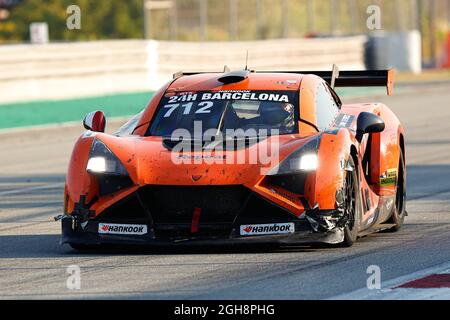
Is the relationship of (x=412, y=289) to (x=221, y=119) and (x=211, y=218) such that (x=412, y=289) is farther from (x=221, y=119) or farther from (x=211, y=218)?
(x=221, y=119)

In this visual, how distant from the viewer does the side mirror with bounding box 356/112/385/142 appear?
10.0 meters

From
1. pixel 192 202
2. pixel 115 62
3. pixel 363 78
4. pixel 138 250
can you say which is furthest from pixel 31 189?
pixel 115 62

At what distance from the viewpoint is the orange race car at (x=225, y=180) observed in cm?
910

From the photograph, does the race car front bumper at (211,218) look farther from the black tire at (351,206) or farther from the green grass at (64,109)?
the green grass at (64,109)

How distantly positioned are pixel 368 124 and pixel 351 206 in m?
0.81

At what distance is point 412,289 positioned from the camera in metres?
7.60

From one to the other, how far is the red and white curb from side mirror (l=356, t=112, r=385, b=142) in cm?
195

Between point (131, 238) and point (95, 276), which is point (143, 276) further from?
point (131, 238)

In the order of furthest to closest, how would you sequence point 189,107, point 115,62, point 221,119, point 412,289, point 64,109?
point 115,62, point 64,109, point 189,107, point 221,119, point 412,289

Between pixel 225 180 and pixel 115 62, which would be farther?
pixel 115 62

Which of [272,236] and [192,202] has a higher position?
[192,202]

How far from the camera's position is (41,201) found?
13430 millimetres
